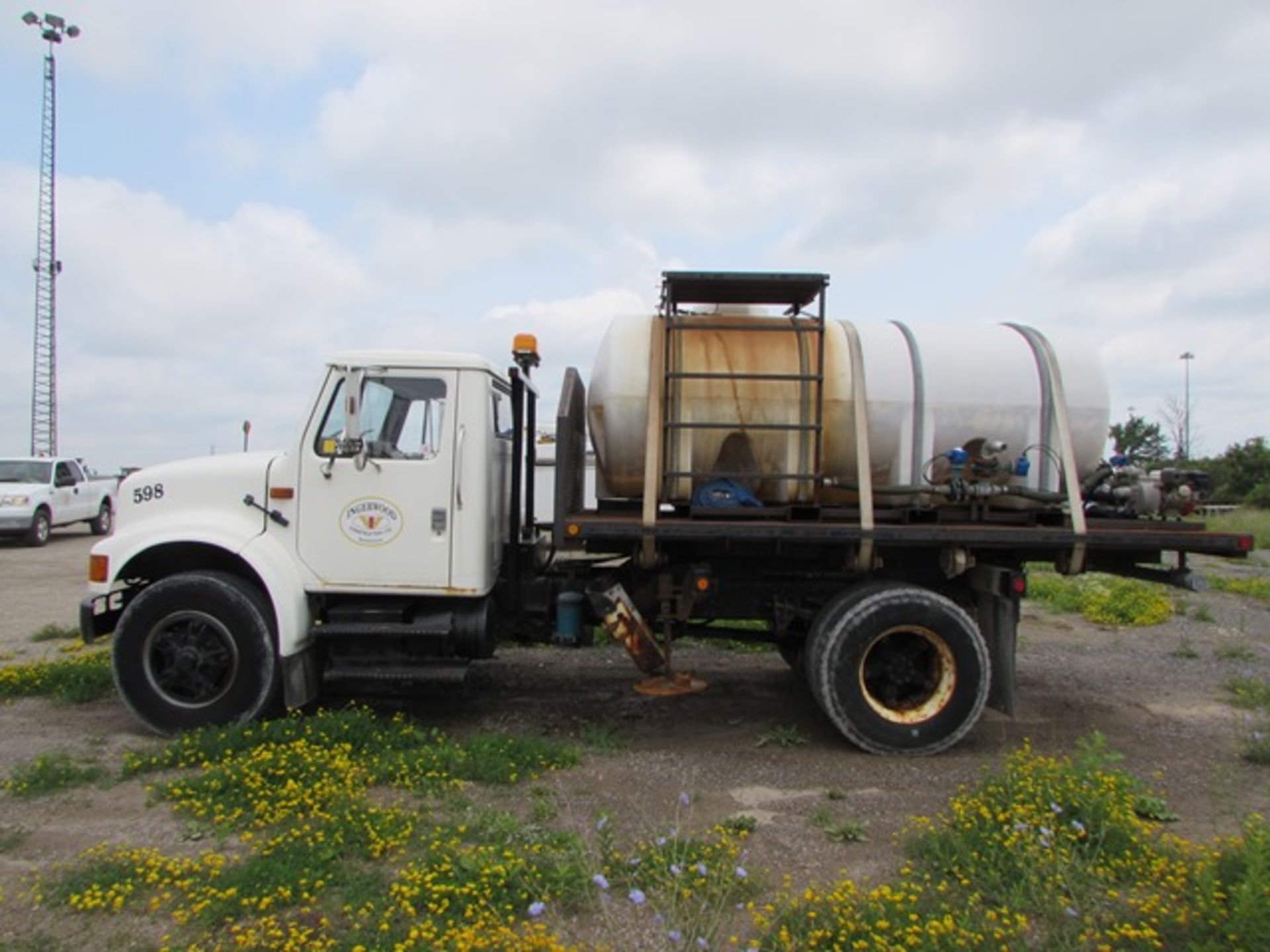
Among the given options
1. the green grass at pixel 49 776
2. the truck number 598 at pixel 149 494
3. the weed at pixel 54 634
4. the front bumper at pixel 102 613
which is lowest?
the weed at pixel 54 634

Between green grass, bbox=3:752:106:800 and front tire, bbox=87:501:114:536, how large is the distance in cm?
1761

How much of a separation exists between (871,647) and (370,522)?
3.23m

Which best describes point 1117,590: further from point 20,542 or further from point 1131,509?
point 20,542

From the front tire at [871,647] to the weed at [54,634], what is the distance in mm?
7653

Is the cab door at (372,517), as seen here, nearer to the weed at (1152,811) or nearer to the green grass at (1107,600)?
the weed at (1152,811)

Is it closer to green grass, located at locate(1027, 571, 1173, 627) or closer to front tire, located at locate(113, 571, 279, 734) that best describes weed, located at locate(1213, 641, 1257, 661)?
green grass, located at locate(1027, 571, 1173, 627)

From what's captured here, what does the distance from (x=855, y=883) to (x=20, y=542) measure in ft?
65.8

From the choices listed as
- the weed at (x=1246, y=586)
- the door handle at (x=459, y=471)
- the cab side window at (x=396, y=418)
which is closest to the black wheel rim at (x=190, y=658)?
the cab side window at (x=396, y=418)

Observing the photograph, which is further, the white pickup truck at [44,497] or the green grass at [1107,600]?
the white pickup truck at [44,497]

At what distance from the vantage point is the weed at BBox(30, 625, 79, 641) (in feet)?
28.7

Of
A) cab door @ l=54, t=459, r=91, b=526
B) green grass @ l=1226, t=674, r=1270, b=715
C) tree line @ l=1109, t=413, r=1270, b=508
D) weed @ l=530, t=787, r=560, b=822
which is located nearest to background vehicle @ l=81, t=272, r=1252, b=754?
weed @ l=530, t=787, r=560, b=822

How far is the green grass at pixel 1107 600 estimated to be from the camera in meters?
10.5

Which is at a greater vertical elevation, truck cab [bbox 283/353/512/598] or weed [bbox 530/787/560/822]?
truck cab [bbox 283/353/512/598]

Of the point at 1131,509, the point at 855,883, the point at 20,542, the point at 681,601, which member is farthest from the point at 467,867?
the point at 20,542
